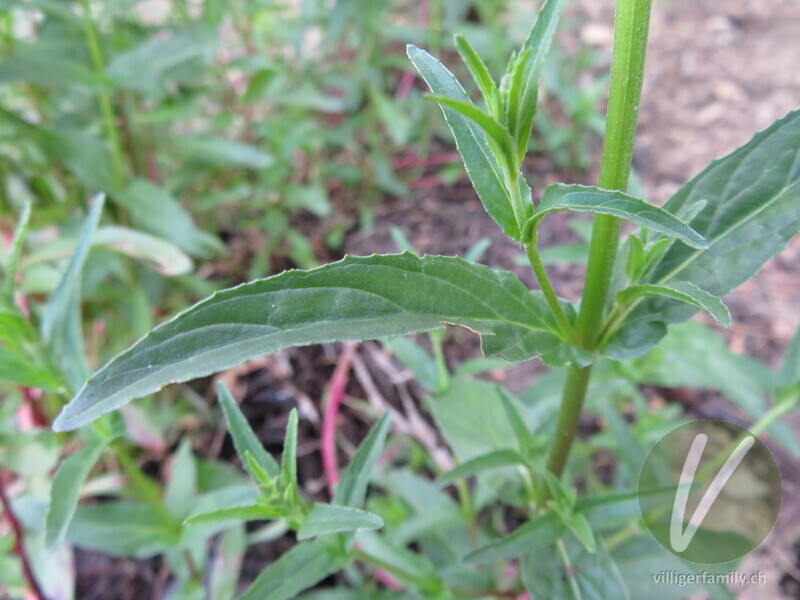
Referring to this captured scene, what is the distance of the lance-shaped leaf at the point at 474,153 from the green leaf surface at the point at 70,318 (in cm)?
62

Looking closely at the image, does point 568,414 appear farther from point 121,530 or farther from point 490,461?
point 121,530

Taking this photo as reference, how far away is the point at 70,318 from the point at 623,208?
37.8 inches

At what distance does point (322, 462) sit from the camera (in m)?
1.79

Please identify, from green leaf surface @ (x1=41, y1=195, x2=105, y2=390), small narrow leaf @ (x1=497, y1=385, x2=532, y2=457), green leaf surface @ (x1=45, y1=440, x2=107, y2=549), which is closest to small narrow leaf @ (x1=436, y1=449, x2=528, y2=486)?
small narrow leaf @ (x1=497, y1=385, x2=532, y2=457)

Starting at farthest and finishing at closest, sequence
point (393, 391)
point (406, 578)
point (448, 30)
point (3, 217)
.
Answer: point (448, 30), point (393, 391), point (3, 217), point (406, 578)

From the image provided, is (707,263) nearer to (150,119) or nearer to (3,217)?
(150,119)

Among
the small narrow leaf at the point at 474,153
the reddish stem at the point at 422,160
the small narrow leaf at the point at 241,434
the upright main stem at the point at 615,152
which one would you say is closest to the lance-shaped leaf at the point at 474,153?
the small narrow leaf at the point at 474,153

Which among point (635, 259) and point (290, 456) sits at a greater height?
point (635, 259)

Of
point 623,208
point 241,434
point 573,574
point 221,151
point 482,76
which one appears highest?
point 482,76

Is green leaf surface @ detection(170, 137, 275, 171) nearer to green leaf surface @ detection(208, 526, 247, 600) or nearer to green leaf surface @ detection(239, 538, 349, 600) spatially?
green leaf surface @ detection(208, 526, 247, 600)

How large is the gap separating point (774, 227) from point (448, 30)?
2081mm

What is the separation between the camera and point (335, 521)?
2.72 ft

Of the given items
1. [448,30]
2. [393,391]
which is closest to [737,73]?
[448,30]

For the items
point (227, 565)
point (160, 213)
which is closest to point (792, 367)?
point (227, 565)
